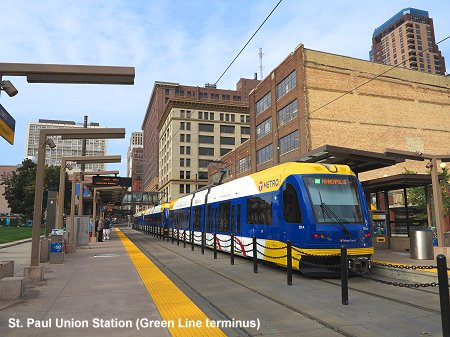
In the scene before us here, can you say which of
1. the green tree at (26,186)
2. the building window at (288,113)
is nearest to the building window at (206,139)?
the green tree at (26,186)

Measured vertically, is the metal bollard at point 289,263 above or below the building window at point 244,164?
below

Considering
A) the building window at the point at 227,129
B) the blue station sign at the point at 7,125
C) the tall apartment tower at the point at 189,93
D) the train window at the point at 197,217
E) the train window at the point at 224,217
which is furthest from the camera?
the tall apartment tower at the point at 189,93

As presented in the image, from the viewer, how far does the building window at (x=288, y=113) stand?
41.3m

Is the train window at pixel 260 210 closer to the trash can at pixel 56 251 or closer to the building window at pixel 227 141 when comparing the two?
the trash can at pixel 56 251

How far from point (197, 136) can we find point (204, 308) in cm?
9087

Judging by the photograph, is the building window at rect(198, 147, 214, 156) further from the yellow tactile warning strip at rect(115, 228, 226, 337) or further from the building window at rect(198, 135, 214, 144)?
the yellow tactile warning strip at rect(115, 228, 226, 337)

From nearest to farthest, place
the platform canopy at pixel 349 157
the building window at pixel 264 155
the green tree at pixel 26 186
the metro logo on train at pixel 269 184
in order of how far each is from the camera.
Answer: the metro logo on train at pixel 269 184, the platform canopy at pixel 349 157, the building window at pixel 264 155, the green tree at pixel 26 186

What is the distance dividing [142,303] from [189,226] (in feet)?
55.9

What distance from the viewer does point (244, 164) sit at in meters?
57.8

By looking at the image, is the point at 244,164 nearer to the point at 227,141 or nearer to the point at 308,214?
the point at 227,141

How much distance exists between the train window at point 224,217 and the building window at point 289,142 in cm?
2455

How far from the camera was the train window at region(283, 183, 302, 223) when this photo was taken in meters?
10.8

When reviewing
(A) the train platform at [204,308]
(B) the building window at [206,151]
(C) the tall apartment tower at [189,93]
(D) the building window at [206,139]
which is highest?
(C) the tall apartment tower at [189,93]

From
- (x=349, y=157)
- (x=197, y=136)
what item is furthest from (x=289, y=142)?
(x=197, y=136)
